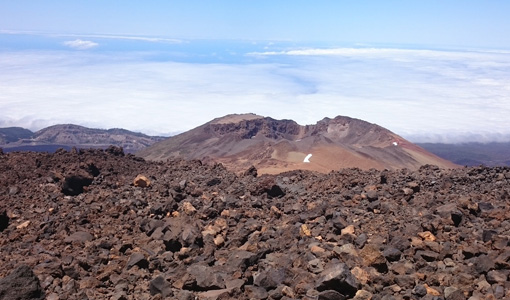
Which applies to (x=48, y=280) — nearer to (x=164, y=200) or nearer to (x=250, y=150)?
(x=164, y=200)

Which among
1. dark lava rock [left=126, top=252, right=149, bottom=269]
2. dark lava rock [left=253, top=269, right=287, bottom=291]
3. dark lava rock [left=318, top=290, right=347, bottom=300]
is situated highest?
dark lava rock [left=318, top=290, right=347, bottom=300]

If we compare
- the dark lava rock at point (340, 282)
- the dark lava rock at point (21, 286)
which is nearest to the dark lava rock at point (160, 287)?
the dark lava rock at point (21, 286)

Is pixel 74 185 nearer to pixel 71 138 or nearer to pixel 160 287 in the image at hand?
pixel 160 287

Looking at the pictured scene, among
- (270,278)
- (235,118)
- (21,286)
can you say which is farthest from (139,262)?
(235,118)

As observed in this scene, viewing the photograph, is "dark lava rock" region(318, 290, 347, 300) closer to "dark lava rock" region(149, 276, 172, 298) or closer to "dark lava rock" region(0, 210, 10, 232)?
"dark lava rock" region(149, 276, 172, 298)

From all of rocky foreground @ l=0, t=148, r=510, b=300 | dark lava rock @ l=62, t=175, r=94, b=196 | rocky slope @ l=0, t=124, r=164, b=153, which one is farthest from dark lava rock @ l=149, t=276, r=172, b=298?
rocky slope @ l=0, t=124, r=164, b=153

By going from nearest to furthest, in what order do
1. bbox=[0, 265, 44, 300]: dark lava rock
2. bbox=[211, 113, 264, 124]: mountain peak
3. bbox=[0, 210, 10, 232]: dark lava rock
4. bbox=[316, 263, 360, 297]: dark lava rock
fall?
bbox=[316, 263, 360, 297]: dark lava rock
bbox=[0, 265, 44, 300]: dark lava rock
bbox=[0, 210, 10, 232]: dark lava rock
bbox=[211, 113, 264, 124]: mountain peak

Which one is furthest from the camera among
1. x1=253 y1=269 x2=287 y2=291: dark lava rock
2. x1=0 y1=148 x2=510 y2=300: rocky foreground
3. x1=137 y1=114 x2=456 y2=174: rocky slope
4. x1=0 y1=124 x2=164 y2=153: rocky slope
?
x1=0 y1=124 x2=164 y2=153: rocky slope
